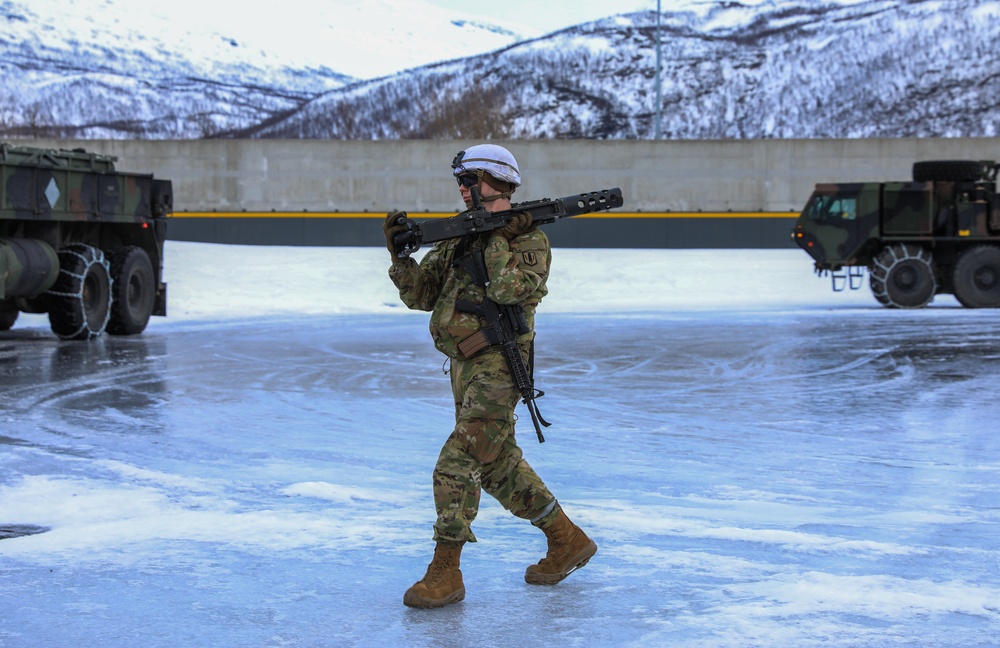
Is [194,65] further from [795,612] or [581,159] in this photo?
[795,612]

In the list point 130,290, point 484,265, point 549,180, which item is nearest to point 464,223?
point 484,265

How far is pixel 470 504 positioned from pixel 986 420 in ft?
19.0

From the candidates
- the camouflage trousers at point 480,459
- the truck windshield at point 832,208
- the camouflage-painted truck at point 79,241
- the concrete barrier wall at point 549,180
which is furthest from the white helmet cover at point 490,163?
the concrete barrier wall at point 549,180

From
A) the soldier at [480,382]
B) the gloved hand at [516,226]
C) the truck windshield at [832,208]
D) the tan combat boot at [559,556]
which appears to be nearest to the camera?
the soldier at [480,382]

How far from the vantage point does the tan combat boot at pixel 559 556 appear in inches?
189

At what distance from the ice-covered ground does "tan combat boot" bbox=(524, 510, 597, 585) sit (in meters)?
0.10

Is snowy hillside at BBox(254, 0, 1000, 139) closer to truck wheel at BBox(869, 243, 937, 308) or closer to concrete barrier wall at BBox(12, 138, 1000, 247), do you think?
concrete barrier wall at BBox(12, 138, 1000, 247)

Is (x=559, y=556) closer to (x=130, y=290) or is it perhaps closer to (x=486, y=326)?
(x=486, y=326)

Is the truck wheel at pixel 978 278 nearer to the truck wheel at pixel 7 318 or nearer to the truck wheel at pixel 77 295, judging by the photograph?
the truck wheel at pixel 77 295

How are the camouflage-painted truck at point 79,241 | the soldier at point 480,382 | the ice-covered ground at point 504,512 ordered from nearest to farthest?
the ice-covered ground at point 504,512 < the soldier at point 480,382 < the camouflage-painted truck at point 79,241

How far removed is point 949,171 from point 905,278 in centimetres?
214

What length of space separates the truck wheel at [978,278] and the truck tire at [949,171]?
4.38 ft

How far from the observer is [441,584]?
4496 mm

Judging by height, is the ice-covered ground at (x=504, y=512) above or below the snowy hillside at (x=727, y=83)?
below
